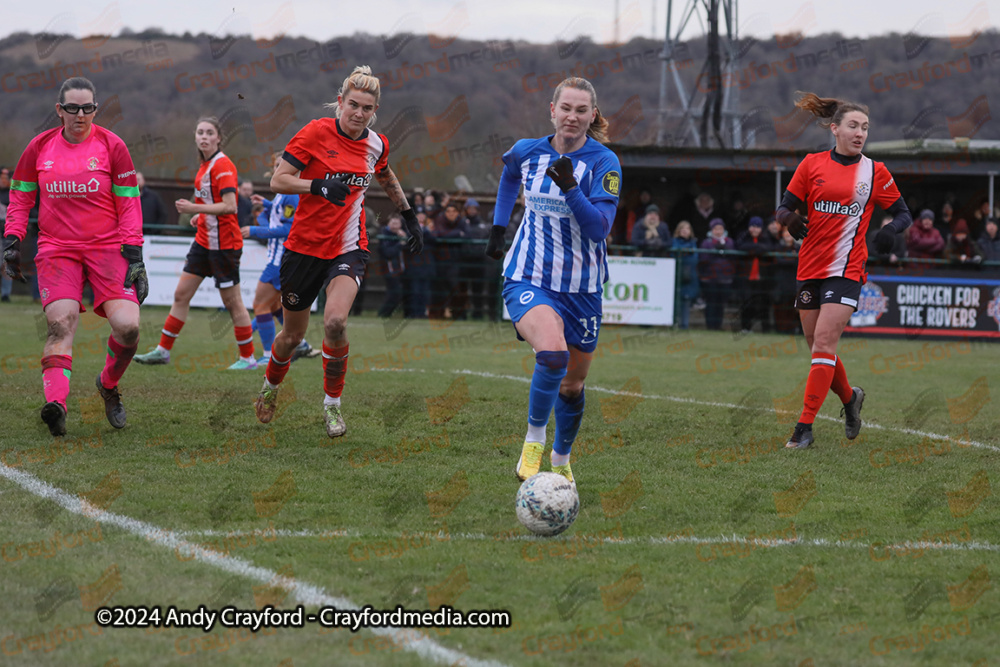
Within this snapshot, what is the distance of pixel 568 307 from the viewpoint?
5.57 m

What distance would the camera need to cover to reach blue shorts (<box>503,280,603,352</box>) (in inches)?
217

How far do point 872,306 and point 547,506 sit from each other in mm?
15190

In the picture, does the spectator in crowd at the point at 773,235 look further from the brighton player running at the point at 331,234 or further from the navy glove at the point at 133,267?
the navy glove at the point at 133,267

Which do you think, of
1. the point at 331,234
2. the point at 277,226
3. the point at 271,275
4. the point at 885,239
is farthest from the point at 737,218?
the point at 331,234

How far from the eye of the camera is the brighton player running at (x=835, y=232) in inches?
292

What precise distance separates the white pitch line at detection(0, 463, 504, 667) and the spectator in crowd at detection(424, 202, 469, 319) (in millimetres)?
13748

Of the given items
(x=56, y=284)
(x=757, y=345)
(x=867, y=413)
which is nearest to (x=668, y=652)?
(x=56, y=284)

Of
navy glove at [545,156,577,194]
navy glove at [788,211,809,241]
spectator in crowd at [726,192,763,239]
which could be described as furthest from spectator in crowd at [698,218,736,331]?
navy glove at [545,156,577,194]

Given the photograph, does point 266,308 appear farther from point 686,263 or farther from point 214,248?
point 686,263

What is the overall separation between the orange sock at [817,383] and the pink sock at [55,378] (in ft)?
16.1

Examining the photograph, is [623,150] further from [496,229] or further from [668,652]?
[668,652]

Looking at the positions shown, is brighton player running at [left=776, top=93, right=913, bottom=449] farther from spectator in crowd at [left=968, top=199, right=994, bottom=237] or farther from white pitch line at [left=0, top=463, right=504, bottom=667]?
spectator in crowd at [left=968, top=199, right=994, bottom=237]

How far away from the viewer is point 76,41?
59969 millimetres

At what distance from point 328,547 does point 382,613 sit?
835 millimetres
